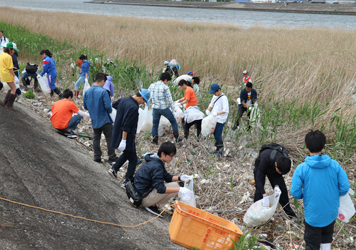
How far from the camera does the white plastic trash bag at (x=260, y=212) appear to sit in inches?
140

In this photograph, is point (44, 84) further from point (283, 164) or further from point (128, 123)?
point (283, 164)

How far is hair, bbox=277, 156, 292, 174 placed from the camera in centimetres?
327

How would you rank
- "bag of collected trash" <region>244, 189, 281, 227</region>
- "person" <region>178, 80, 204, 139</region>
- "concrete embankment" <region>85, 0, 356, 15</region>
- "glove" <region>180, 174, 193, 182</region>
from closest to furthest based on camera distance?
"bag of collected trash" <region>244, 189, 281, 227</region>, "glove" <region>180, 174, 193, 182</region>, "person" <region>178, 80, 204, 139</region>, "concrete embankment" <region>85, 0, 356, 15</region>

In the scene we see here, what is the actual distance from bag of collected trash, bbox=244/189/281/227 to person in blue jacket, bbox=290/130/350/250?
2.14 feet

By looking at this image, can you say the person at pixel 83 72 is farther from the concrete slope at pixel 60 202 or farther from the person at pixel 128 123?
the person at pixel 128 123

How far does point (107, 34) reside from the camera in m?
14.5

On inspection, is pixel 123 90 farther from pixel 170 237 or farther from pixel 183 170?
pixel 170 237

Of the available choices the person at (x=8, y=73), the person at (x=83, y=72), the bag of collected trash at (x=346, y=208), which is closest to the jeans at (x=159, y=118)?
the person at (x=83, y=72)

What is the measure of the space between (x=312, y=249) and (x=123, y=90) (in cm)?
603

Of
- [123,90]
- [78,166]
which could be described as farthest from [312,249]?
[123,90]

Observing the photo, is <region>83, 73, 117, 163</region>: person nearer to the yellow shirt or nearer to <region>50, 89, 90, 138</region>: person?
<region>50, 89, 90, 138</region>: person

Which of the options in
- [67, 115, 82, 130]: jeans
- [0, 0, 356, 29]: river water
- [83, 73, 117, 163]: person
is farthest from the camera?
[0, 0, 356, 29]: river water

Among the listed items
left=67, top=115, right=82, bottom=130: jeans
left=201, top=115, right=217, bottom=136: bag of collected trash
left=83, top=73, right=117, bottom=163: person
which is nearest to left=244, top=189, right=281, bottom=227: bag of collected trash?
left=201, top=115, right=217, bottom=136: bag of collected trash

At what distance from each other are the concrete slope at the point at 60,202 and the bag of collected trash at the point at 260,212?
1.01 meters
